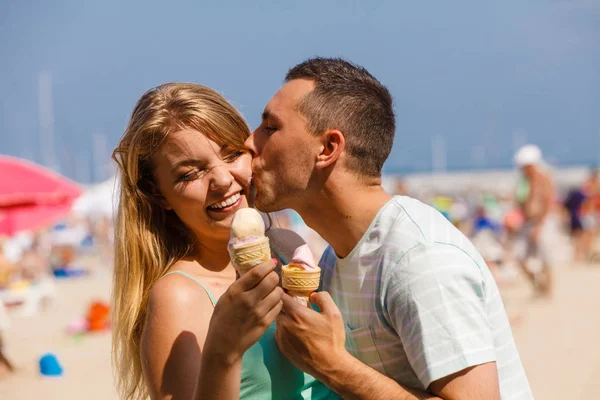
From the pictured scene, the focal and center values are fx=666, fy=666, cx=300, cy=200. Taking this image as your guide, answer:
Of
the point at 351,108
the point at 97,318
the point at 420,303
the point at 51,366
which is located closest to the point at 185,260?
the point at 351,108

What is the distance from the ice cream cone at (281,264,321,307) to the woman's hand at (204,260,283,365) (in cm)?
20

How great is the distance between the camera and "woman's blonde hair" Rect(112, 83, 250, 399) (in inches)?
115

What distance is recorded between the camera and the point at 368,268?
2.53 m

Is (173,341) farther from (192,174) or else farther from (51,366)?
(51,366)

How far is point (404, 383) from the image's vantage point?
2.49 meters

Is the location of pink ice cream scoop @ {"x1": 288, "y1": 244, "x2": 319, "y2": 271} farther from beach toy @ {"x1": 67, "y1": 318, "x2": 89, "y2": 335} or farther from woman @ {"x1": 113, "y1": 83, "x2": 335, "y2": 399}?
beach toy @ {"x1": 67, "y1": 318, "x2": 89, "y2": 335}

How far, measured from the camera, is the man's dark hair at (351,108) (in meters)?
2.74

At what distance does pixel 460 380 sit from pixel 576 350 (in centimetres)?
705

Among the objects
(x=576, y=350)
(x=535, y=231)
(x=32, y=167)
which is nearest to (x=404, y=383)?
(x=576, y=350)

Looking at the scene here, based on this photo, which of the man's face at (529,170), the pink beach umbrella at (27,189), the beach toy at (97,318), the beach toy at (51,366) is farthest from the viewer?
the man's face at (529,170)

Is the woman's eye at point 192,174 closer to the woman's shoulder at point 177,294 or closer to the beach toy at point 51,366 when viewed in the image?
the woman's shoulder at point 177,294

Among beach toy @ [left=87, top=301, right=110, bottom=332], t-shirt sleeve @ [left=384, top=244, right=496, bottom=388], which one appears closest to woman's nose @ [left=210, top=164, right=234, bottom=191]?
t-shirt sleeve @ [left=384, top=244, right=496, bottom=388]

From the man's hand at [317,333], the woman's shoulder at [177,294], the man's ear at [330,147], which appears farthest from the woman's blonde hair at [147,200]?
the man's hand at [317,333]

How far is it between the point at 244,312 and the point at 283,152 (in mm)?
793
